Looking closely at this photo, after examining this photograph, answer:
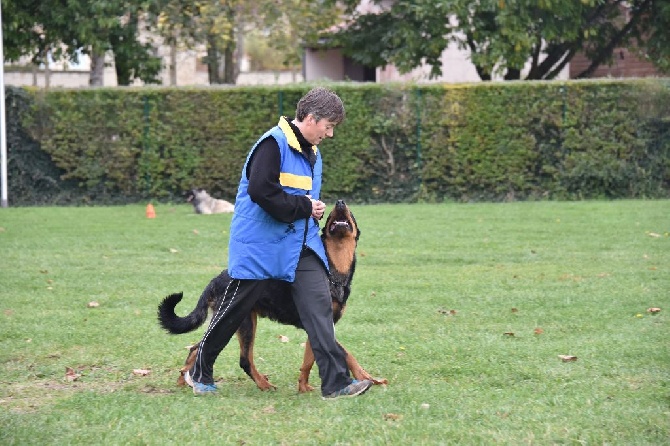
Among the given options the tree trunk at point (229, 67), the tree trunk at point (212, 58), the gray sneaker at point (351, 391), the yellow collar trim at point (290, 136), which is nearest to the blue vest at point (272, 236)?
the yellow collar trim at point (290, 136)

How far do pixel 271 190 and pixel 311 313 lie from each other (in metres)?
0.79

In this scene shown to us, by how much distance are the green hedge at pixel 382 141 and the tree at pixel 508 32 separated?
8.78 feet

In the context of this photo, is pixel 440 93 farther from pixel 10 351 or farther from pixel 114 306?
pixel 10 351

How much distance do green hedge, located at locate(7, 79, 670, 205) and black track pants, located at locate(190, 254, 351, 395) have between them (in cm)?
1558

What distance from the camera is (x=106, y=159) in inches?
875

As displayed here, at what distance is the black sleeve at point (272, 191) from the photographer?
5977 millimetres

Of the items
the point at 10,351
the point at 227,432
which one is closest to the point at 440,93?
the point at 10,351

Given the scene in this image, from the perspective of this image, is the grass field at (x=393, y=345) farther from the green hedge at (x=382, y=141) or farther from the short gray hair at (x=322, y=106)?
the green hedge at (x=382, y=141)

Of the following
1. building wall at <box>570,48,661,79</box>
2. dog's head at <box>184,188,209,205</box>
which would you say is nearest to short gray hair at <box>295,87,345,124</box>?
dog's head at <box>184,188,209,205</box>

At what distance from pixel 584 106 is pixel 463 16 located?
12.6 feet

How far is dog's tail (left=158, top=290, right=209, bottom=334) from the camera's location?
661cm

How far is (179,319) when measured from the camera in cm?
670

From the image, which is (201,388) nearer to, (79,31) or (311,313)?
(311,313)

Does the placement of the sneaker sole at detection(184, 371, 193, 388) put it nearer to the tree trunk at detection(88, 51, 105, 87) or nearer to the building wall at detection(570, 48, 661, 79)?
the tree trunk at detection(88, 51, 105, 87)
